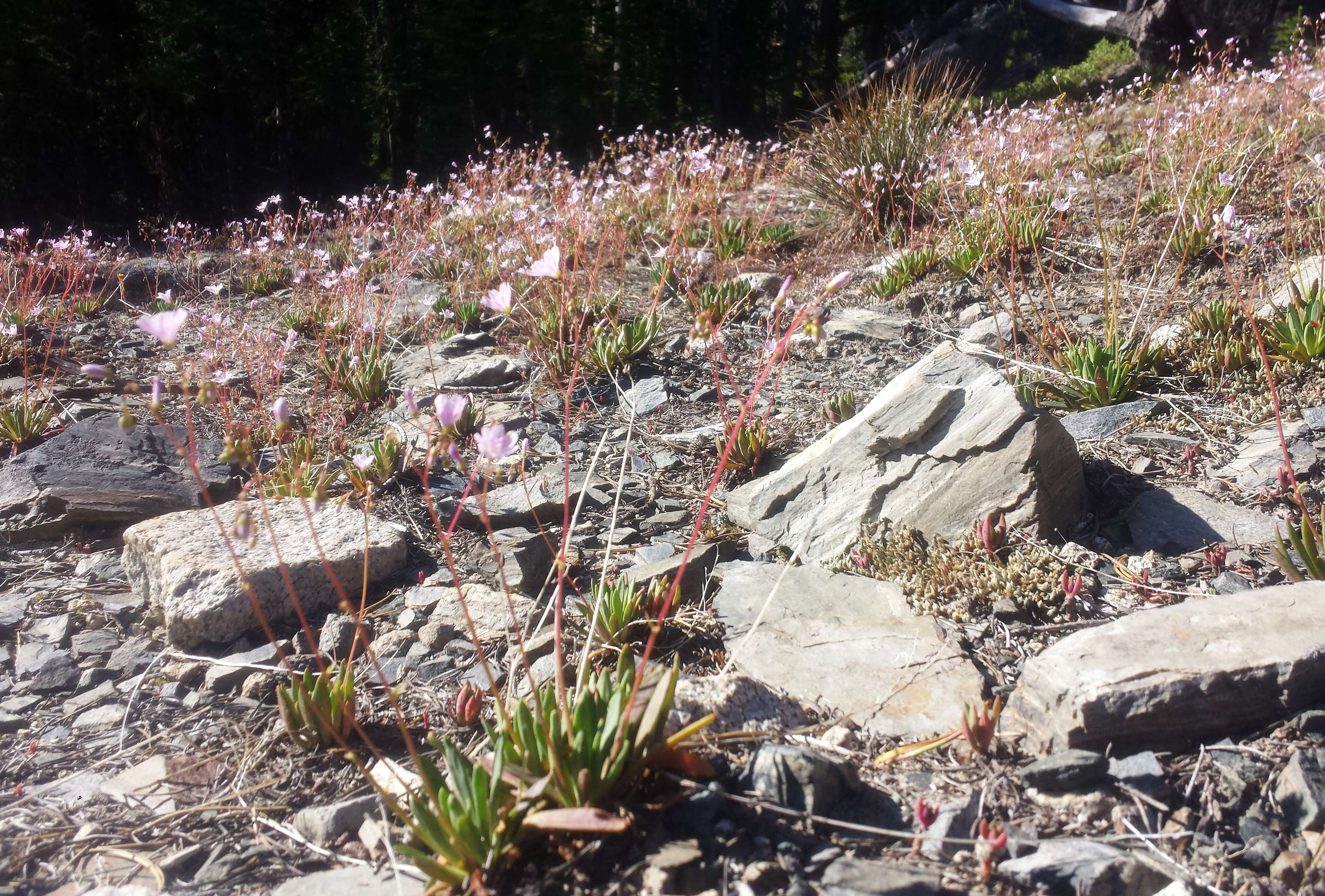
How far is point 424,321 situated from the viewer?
5027 millimetres

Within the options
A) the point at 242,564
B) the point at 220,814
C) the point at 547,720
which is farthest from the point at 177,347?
the point at 547,720

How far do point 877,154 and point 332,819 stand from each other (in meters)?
5.99

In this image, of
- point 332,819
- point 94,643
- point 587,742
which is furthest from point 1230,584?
point 94,643

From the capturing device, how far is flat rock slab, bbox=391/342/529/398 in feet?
15.2

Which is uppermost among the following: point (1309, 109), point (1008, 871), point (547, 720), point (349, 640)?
point (1309, 109)

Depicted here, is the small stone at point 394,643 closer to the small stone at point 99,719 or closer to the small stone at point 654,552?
the small stone at point 99,719

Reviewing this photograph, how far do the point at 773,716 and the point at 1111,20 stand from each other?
1663 cm

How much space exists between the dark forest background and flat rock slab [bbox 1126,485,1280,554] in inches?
361

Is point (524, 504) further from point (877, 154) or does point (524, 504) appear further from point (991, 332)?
point (877, 154)

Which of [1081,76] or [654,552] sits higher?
[1081,76]

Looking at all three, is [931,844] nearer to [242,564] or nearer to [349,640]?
[349,640]

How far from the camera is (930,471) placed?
289 centimetres

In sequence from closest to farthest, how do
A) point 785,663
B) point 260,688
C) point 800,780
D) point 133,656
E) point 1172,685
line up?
point 800,780, point 1172,685, point 785,663, point 260,688, point 133,656

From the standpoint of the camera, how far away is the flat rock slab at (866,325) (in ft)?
16.1
